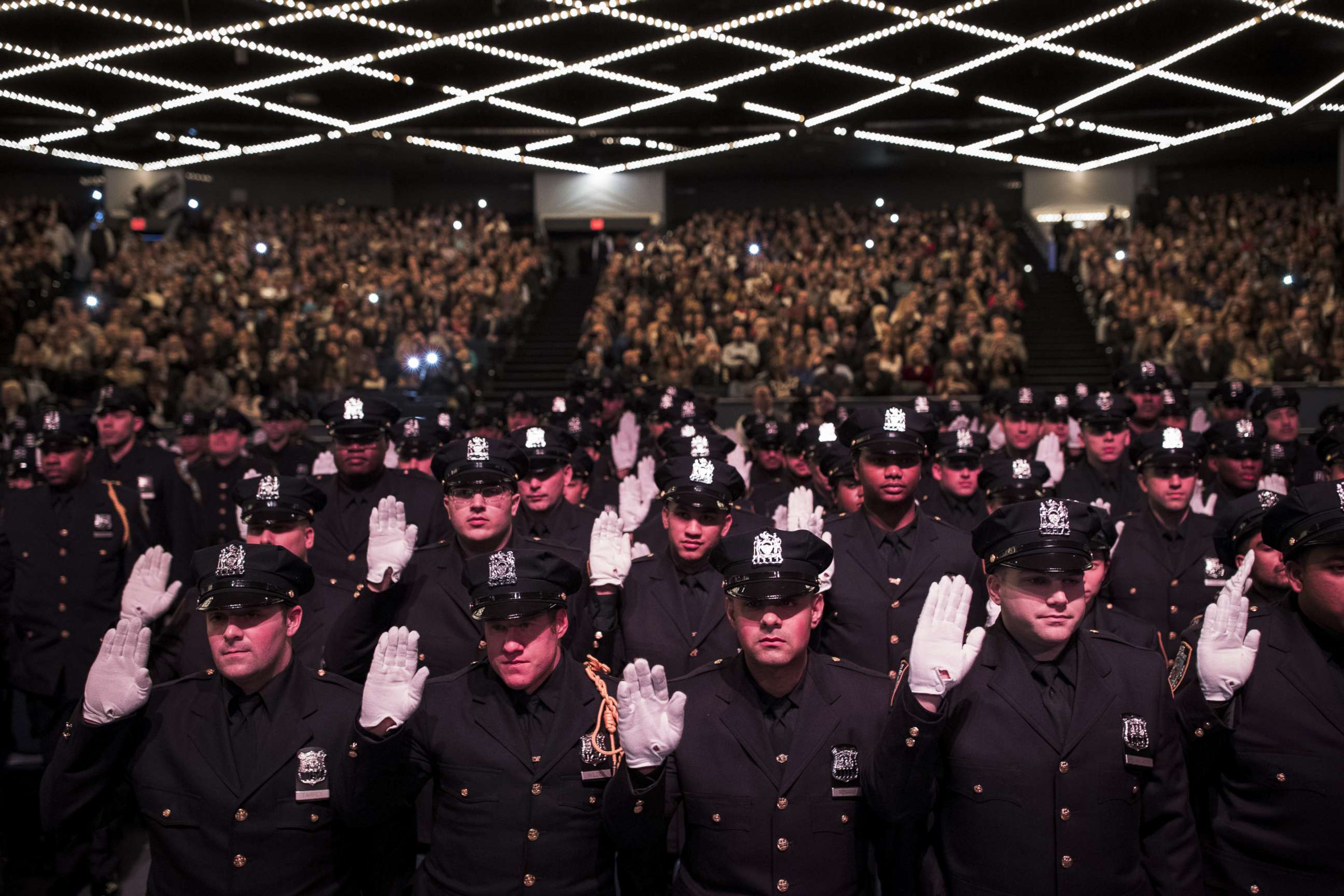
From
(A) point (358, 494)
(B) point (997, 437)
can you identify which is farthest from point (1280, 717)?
(B) point (997, 437)

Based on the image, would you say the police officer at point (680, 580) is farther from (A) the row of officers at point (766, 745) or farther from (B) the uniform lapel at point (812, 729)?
(B) the uniform lapel at point (812, 729)

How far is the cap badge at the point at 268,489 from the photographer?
4.84 meters

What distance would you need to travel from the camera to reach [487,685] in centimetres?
345

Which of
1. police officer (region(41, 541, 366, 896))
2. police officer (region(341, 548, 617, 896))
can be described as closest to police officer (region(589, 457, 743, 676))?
police officer (region(341, 548, 617, 896))

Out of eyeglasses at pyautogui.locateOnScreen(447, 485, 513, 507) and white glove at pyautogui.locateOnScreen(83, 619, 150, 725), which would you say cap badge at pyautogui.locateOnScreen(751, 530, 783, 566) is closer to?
eyeglasses at pyautogui.locateOnScreen(447, 485, 513, 507)

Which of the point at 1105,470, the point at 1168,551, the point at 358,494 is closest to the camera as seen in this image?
the point at 1168,551

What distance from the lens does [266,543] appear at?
455cm

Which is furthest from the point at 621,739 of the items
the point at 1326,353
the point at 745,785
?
the point at 1326,353

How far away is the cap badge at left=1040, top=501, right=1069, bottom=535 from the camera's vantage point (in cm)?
321

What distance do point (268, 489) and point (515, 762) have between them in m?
2.12

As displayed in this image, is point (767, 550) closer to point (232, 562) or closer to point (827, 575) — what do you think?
point (827, 575)

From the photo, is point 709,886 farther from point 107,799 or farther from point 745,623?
point 107,799

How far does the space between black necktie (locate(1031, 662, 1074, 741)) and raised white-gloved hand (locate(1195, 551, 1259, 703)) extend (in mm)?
381

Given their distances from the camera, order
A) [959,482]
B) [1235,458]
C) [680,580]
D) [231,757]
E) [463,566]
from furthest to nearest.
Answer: [1235,458] < [959,482] < [680,580] < [463,566] < [231,757]
